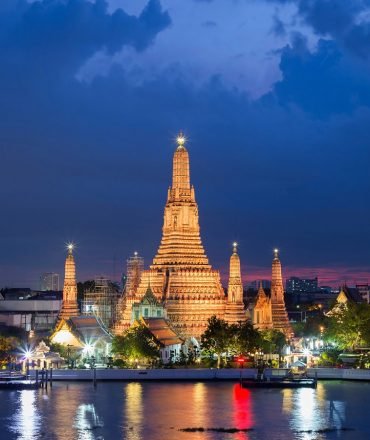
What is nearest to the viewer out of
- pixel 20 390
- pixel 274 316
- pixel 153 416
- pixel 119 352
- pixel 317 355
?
pixel 153 416

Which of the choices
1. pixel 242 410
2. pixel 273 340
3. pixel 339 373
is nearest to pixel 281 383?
pixel 339 373

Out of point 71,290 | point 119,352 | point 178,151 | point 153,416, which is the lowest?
point 153,416

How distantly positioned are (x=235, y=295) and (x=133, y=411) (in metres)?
34.0

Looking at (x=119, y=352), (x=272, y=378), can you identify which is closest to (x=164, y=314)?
(x=119, y=352)

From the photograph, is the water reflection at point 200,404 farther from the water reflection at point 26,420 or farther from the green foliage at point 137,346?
the water reflection at point 26,420

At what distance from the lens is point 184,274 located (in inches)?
4026

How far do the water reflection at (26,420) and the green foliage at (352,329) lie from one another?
1155 inches

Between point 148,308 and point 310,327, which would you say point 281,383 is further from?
point 310,327

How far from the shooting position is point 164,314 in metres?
98.6

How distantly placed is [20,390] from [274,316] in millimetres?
34529

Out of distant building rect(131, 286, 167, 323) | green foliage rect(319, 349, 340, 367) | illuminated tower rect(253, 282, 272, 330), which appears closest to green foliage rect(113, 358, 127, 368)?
distant building rect(131, 286, 167, 323)

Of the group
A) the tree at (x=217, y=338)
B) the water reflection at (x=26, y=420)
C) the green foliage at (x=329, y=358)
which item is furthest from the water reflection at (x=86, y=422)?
the green foliage at (x=329, y=358)

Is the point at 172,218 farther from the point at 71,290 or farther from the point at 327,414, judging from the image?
the point at 327,414

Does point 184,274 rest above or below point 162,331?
above
